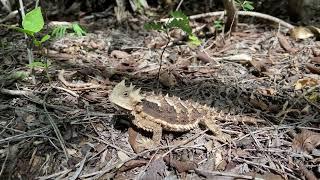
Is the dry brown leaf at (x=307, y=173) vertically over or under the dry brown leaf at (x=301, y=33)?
under

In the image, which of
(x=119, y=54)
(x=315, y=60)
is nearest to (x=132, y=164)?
(x=119, y=54)

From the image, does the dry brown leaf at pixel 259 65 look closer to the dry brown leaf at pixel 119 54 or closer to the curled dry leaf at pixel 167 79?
the curled dry leaf at pixel 167 79

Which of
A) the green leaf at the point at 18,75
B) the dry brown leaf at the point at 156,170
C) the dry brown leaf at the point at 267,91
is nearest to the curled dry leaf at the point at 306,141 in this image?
the dry brown leaf at the point at 267,91

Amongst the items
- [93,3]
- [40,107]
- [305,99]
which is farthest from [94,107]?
[93,3]

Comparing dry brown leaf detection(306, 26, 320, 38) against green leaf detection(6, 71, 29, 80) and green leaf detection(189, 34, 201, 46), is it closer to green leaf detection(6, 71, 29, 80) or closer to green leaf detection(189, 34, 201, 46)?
green leaf detection(189, 34, 201, 46)

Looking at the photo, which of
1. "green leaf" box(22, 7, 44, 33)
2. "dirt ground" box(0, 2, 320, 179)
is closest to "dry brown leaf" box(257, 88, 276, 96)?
"dirt ground" box(0, 2, 320, 179)
